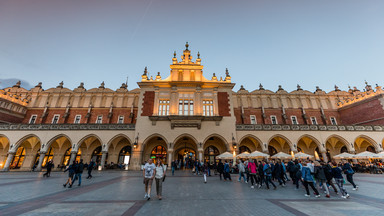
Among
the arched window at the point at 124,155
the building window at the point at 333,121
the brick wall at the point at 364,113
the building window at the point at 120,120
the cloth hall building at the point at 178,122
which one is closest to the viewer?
the cloth hall building at the point at 178,122

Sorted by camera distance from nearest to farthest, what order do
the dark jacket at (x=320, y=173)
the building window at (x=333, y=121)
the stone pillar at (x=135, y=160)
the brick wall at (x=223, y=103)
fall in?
1. the dark jacket at (x=320, y=173)
2. the stone pillar at (x=135, y=160)
3. the brick wall at (x=223, y=103)
4. the building window at (x=333, y=121)

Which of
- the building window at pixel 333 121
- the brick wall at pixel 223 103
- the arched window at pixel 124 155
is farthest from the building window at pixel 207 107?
the building window at pixel 333 121

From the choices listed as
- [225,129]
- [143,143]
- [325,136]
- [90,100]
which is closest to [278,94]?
[325,136]

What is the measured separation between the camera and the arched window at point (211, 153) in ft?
84.3

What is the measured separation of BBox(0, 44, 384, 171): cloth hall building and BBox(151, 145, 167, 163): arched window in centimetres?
16

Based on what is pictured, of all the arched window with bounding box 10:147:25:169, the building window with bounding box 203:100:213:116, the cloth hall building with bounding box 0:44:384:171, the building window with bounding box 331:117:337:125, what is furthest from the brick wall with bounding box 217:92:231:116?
the arched window with bounding box 10:147:25:169

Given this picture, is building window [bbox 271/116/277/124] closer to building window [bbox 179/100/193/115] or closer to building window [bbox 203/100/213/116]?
building window [bbox 203/100/213/116]

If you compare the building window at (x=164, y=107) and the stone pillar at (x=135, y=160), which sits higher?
the building window at (x=164, y=107)

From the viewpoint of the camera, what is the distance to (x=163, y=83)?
25734 millimetres

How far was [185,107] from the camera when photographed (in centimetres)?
2472

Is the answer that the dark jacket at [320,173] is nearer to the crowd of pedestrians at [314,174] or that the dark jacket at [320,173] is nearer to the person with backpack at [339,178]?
the crowd of pedestrians at [314,174]

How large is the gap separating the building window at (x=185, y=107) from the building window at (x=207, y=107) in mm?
2120

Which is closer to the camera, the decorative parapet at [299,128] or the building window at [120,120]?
the decorative parapet at [299,128]

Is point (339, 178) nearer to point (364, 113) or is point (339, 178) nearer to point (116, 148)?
point (116, 148)
